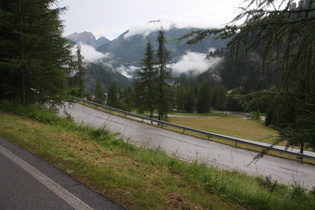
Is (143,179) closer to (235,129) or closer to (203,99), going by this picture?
(235,129)

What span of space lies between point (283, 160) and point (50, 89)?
49.8 ft

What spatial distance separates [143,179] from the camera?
424 cm

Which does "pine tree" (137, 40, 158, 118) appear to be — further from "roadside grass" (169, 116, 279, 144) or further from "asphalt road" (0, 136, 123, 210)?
"asphalt road" (0, 136, 123, 210)

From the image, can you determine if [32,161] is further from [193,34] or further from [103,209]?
[193,34]

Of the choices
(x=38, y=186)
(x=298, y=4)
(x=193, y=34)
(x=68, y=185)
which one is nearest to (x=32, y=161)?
(x=38, y=186)

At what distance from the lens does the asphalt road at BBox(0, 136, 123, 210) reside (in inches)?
124

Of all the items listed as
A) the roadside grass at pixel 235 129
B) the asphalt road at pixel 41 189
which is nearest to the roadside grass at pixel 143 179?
the asphalt road at pixel 41 189

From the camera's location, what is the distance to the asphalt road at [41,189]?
3145 millimetres

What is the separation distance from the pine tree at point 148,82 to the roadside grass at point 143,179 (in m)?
21.9

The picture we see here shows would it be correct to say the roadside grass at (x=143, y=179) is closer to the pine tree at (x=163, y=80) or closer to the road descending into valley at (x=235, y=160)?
the road descending into valley at (x=235, y=160)

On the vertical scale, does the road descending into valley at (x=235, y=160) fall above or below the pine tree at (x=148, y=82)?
below

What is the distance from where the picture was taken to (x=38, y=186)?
361 centimetres

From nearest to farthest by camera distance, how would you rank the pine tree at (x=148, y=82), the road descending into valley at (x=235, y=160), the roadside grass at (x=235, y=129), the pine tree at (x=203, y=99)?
the road descending into valley at (x=235, y=160), the pine tree at (x=148, y=82), the roadside grass at (x=235, y=129), the pine tree at (x=203, y=99)

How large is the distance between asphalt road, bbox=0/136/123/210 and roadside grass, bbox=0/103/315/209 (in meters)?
0.20
